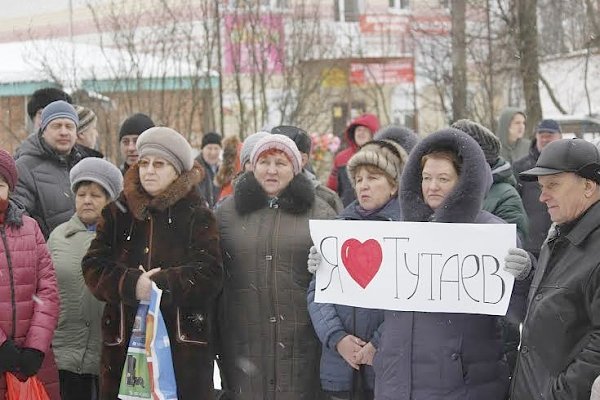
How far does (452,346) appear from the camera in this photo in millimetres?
3992

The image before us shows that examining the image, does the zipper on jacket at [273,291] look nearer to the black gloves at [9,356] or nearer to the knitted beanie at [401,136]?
the black gloves at [9,356]

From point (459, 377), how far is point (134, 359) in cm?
170

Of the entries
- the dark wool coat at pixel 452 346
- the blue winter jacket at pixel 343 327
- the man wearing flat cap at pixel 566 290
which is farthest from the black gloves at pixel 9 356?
the man wearing flat cap at pixel 566 290

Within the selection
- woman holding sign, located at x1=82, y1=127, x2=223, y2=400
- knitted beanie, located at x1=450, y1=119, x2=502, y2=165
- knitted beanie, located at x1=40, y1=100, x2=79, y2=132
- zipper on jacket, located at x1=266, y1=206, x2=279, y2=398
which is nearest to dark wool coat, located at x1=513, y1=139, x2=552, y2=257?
knitted beanie, located at x1=450, y1=119, x2=502, y2=165

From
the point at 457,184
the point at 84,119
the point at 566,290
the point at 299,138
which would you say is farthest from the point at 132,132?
the point at 566,290

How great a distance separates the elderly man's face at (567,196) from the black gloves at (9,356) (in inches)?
105

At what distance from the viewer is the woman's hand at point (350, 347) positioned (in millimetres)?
4531

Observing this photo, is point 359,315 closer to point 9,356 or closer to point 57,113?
point 9,356

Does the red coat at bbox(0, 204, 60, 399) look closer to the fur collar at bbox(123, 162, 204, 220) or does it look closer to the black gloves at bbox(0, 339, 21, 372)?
the black gloves at bbox(0, 339, 21, 372)

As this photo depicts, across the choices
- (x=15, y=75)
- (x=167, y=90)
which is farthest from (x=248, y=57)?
(x=15, y=75)

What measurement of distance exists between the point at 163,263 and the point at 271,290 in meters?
0.57

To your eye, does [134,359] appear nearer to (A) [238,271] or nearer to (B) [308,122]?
(A) [238,271]

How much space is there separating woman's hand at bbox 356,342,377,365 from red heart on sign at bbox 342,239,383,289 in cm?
30

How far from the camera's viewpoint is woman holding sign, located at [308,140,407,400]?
15.1 ft
